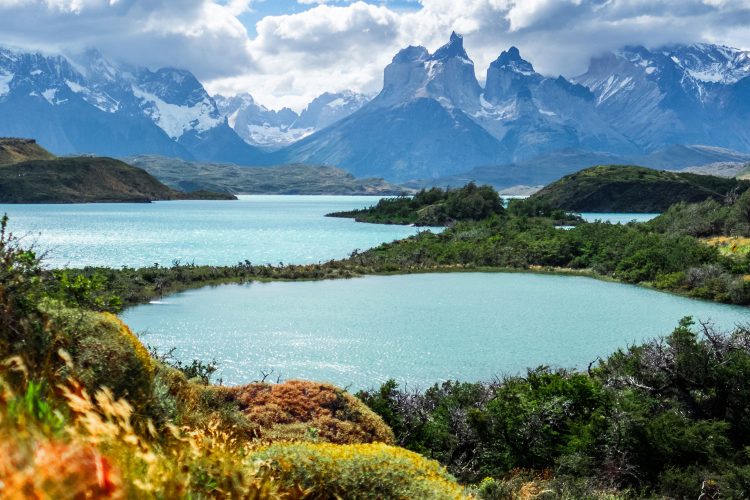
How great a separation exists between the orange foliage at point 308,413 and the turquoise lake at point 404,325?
5994 mm

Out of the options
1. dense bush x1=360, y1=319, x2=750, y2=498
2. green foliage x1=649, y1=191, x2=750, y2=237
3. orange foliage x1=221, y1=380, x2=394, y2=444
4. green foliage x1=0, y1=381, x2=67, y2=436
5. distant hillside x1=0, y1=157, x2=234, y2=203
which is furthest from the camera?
distant hillside x1=0, y1=157, x2=234, y2=203

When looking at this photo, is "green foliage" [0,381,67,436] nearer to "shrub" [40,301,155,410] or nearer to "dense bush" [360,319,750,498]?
"shrub" [40,301,155,410]

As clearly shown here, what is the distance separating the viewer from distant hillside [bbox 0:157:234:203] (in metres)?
165

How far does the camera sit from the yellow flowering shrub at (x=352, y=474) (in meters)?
6.95

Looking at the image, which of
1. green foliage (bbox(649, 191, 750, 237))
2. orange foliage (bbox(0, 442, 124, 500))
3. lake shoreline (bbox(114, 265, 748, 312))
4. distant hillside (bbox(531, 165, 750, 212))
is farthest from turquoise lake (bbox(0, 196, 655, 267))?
distant hillside (bbox(531, 165, 750, 212))

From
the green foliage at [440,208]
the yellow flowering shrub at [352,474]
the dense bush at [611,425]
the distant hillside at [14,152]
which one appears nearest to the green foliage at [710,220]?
the green foliage at [440,208]

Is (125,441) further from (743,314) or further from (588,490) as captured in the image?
(743,314)

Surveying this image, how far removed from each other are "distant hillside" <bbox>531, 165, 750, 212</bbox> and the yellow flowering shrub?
460 feet

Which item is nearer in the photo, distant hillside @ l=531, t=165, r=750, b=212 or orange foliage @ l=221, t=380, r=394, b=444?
orange foliage @ l=221, t=380, r=394, b=444

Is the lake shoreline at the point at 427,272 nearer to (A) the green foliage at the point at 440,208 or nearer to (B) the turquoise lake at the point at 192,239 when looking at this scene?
(B) the turquoise lake at the point at 192,239

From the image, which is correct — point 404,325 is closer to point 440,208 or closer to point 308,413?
point 308,413

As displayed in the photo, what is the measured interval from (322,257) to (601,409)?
49787 mm

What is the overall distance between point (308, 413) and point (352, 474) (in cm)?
601

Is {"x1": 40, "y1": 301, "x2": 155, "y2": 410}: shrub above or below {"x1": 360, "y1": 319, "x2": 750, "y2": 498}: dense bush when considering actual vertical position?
above
